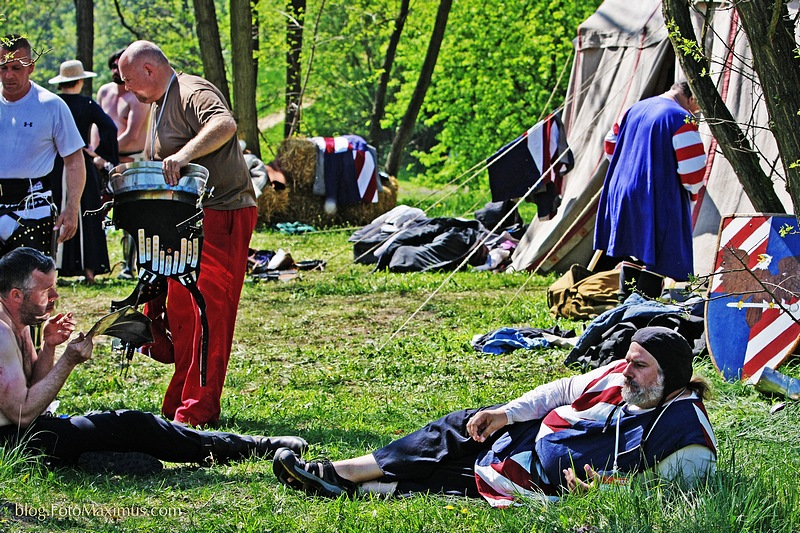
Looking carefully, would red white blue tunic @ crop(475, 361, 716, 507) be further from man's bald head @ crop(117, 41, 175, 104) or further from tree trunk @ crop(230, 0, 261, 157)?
tree trunk @ crop(230, 0, 261, 157)

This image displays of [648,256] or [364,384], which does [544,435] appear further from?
[648,256]

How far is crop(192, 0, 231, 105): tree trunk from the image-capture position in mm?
13312

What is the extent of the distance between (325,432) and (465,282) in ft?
16.5

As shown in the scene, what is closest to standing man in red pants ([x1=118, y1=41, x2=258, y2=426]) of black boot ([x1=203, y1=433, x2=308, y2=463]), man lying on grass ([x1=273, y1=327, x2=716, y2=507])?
black boot ([x1=203, y1=433, x2=308, y2=463])

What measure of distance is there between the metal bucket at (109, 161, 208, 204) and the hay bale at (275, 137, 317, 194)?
11.0 m

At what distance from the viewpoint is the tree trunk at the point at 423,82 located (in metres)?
17.6

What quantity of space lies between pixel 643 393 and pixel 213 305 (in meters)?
2.42

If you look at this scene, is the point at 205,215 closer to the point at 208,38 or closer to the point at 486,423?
the point at 486,423

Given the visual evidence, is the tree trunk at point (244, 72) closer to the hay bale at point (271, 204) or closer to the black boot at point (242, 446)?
the hay bale at point (271, 204)

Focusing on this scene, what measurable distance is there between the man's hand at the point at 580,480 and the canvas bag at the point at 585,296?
164 inches

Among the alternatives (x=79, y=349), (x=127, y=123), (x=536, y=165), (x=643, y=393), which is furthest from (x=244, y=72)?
(x=643, y=393)

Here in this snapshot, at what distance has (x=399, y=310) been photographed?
898cm

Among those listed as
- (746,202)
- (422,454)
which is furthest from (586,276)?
(422,454)

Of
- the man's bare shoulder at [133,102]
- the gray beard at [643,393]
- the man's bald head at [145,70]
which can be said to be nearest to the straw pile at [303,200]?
the man's bare shoulder at [133,102]
